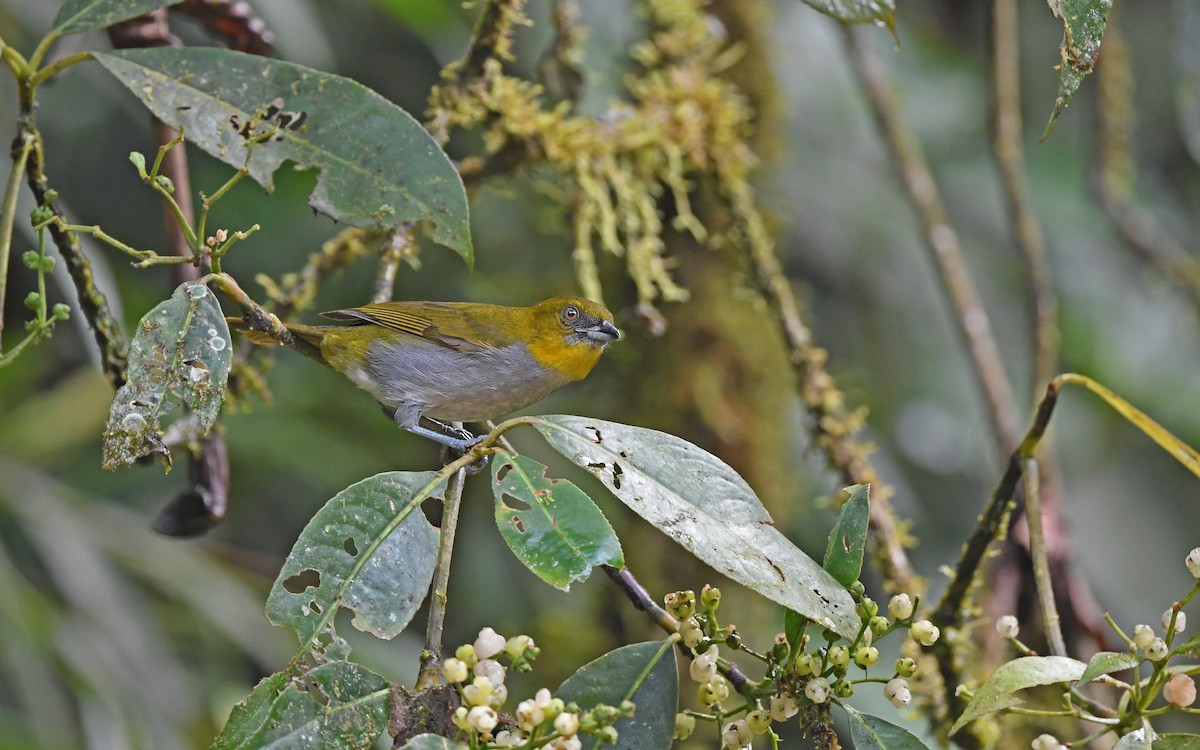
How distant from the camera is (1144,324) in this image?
5016mm

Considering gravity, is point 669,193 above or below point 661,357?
above

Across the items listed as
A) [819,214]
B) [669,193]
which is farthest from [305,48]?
[819,214]

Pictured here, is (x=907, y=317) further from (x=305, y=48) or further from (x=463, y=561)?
(x=305, y=48)

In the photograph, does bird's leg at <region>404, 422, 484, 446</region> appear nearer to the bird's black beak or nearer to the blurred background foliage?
the bird's black beak

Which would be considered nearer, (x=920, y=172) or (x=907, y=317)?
(x=920, y=172)

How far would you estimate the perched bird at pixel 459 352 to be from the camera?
7.66 feet

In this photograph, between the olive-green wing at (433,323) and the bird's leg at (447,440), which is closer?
the bird's leg at (447,440)

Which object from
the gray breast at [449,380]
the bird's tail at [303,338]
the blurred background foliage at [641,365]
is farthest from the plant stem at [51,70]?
the blurred background foliage at [641,365]

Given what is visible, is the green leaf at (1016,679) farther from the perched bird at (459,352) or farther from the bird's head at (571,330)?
the bird's head at (571,330)

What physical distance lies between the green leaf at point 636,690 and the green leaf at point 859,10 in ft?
3.24

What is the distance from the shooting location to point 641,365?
3.64 m

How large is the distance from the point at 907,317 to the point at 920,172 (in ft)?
5.28

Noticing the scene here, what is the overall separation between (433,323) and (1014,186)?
182cm

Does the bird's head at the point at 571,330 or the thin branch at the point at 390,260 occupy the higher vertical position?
the thin branch at the point at 390,260
